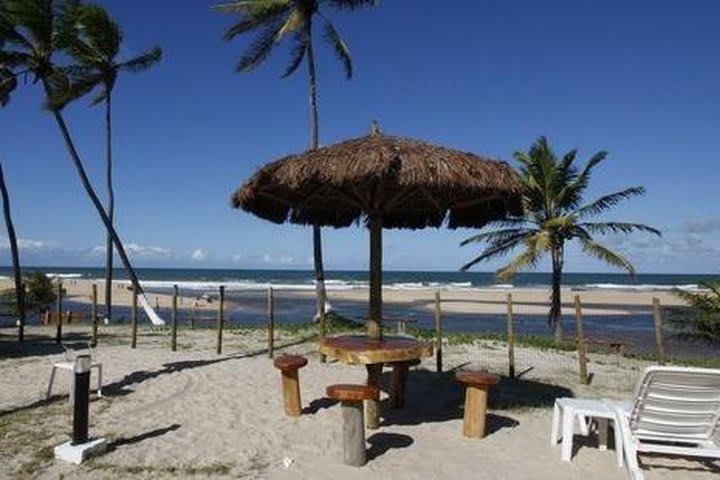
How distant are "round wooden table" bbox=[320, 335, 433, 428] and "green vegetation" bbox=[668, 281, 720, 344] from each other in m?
8.35

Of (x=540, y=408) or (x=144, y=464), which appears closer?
(x=144, y=464)

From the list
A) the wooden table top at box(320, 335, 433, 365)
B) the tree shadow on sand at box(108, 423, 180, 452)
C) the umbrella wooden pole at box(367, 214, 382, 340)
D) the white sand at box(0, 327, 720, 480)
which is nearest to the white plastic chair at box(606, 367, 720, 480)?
the white sand at box(0, 327, 720, 480)

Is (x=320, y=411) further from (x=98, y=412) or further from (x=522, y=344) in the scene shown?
(x=522, y=344)

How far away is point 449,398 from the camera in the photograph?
29.0 ft

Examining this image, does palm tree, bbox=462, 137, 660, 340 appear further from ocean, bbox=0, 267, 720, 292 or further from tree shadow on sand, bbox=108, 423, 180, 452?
ocean, bbox=0, 267, 720, 292

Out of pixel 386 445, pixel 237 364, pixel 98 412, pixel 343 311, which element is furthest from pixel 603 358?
pixel 343 311

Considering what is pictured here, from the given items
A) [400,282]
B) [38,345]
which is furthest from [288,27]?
[400,282]

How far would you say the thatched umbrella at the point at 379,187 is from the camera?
642 cm

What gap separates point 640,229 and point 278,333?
382 inches

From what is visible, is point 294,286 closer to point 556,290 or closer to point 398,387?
point 556,290

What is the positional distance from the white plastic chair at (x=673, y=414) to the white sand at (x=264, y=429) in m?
0.33

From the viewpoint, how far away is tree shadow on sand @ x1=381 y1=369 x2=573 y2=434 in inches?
298

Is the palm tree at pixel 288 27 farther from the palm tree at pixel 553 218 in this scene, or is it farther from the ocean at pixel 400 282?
the ocean at pixel 400 282

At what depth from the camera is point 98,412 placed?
24.8ft
